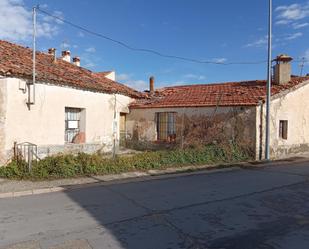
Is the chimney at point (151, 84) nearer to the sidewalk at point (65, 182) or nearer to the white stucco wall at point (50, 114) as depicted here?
the white stucco wall at point (50, 114)

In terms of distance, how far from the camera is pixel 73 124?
15.1 meters

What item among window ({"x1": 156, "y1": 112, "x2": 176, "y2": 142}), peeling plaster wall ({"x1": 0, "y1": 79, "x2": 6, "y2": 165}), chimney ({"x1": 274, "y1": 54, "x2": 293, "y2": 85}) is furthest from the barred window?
chimney ({"x1": 274, "y1": 54, "x2": 293, "y2": 85})

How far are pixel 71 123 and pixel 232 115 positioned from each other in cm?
801

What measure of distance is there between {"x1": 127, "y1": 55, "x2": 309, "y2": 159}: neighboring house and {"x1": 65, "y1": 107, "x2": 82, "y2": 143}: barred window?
5060mm

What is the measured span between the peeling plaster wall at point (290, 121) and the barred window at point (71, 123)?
8.82m

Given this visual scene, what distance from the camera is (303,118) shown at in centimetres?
2019

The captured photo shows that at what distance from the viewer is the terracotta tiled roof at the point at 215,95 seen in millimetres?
17406

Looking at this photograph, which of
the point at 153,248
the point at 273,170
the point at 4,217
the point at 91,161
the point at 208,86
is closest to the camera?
the point at 153,248

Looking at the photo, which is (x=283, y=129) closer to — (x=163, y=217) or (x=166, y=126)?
(x=166, y=126)

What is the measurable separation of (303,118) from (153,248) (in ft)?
59.0

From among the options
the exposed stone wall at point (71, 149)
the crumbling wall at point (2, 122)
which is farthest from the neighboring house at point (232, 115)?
the crumbling wall at point (2, 122)

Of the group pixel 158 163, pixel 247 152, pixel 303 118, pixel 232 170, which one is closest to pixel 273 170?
pixel 232 170

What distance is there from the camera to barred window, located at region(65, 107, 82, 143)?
14.8 meters

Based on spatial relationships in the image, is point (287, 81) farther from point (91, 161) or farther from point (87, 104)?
point (91, 161)
